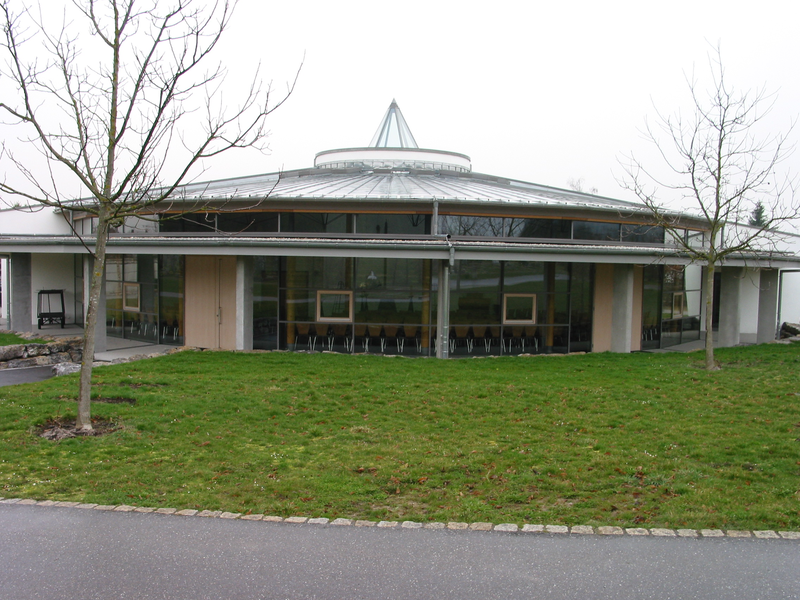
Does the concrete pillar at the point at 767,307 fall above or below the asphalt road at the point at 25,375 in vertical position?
above

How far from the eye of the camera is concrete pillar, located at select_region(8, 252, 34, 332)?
70.8 ft

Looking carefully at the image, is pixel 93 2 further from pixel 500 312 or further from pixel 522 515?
pixel 500 312

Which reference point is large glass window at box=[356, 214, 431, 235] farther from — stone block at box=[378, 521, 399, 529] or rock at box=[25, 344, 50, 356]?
stone block at box=[378, 521, 399, 529]

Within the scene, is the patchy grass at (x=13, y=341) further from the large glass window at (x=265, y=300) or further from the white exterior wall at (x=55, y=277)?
the large glass window at (x=265, y=300)

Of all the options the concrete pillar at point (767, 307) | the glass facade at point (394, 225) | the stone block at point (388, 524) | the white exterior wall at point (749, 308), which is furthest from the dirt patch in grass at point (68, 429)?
the white exterior wall at point (749, 308)

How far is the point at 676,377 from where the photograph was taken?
1380cm

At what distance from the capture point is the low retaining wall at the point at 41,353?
17312mm

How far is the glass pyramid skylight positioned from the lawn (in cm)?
1508

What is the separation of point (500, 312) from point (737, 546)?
12.5 m

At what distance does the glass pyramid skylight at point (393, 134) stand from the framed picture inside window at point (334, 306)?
1082cm

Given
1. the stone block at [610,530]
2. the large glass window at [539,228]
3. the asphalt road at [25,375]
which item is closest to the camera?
the stone block at [610,530]

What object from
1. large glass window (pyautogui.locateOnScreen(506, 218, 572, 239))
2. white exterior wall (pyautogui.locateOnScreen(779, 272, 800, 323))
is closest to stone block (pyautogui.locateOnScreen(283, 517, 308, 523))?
large glass window (pyautogui.locateOnScreen(506, 218, 572, 239))

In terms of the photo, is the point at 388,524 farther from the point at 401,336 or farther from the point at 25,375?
the point at 25,375

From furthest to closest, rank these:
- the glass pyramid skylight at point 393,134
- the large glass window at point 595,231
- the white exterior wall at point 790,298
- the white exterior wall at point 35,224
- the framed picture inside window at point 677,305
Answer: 1. the white exterior wall at point 790,298
2. the glass pyramid skylight at point 393,134
3. the white exterior wall at point 35,224
4. the framed picture inside window at point 677,305
5. the large glass window at point 595,231
